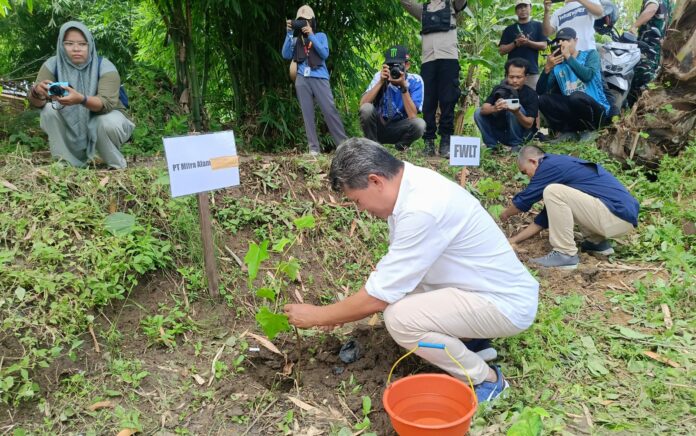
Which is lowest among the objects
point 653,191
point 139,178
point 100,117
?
point 653,191

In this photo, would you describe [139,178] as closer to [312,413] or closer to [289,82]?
[312,413]

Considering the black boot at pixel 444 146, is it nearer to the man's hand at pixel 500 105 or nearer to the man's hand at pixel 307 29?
the man's hand at pixel 500 105

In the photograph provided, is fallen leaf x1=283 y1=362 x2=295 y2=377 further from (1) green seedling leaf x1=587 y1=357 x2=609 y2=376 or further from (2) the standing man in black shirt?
(2) the standing man in black shirt

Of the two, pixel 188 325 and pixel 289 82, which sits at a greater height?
pixel 289 82

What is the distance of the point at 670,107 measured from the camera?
5.07m

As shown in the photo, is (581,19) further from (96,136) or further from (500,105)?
(96,136)

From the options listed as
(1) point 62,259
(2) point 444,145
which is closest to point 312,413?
(1) point 62,259

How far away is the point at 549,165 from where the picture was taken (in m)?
4.00

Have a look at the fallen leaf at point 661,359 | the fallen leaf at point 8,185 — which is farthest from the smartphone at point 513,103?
the fallen leaf at point 8,185

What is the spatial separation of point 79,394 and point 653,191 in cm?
501

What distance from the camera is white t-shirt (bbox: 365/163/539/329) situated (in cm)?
213

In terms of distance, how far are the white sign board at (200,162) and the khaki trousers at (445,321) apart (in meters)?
1.15

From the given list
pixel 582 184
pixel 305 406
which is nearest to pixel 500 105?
pixel 582 184

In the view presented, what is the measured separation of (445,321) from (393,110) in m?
3.30
